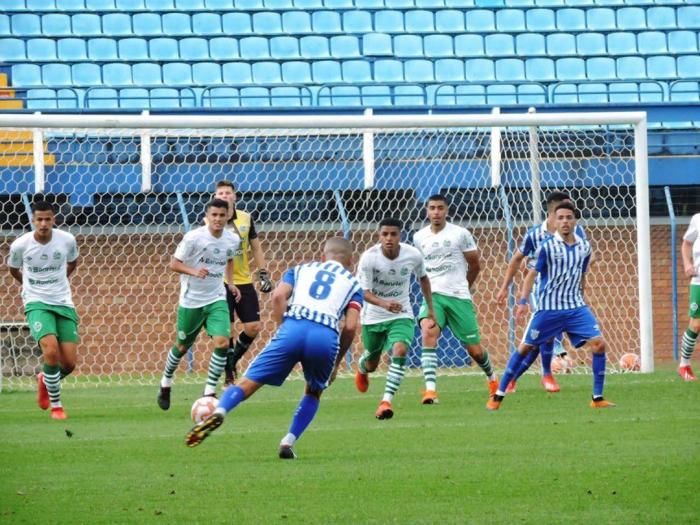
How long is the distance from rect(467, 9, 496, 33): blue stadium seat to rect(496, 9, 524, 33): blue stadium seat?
0.18 meters

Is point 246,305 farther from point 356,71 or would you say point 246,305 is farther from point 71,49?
point 71,49

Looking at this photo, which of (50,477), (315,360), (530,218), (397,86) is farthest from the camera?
(397,86)

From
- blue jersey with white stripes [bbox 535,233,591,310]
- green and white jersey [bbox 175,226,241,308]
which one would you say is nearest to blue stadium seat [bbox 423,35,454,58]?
green and white jersey [bbox 175,226,241,308]

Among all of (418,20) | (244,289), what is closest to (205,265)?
(244,289)

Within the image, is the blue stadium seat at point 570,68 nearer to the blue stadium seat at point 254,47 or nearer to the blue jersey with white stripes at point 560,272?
the blue stadium seat at point 254,47

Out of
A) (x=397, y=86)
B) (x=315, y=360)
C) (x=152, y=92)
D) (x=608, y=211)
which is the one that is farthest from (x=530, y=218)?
(x=315, y=360)

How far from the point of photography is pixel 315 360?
8.44 metres

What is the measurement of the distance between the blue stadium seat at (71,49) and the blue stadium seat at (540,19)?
7838 mm

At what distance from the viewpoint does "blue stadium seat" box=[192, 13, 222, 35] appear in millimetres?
23031

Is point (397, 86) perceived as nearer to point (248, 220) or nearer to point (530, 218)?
point (530, 218)

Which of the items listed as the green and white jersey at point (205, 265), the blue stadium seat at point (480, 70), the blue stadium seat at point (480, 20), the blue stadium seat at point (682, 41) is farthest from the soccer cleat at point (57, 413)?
the blue stadium seat at point (682, 41)

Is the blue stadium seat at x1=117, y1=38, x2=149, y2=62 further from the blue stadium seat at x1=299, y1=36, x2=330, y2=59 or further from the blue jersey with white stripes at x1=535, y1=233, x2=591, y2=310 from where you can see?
the blue jersey with white stripes at x1=535, y1=233, x2=591, y2=310

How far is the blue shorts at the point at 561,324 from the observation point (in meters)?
11.3

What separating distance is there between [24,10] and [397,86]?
6.59m
